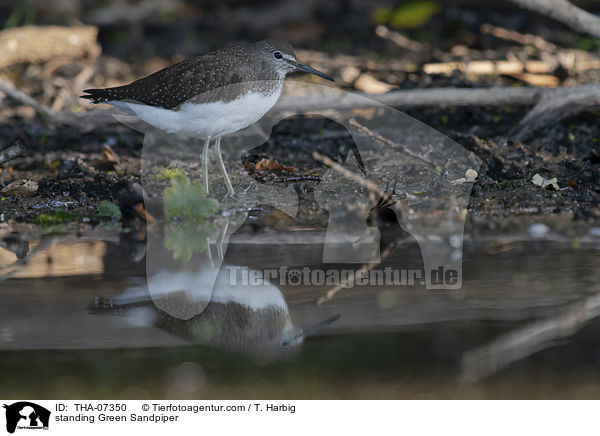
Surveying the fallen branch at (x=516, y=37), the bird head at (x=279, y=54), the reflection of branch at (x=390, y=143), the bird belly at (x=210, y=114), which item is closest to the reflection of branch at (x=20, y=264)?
the bird belly at (x=210, y=114)

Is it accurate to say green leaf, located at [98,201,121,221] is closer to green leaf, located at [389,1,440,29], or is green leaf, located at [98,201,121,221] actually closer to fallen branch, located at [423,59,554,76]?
fallen branch, located at [423,59,554,76]

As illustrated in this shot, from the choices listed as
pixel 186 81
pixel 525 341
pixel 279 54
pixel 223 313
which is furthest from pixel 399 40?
pixel 525 341

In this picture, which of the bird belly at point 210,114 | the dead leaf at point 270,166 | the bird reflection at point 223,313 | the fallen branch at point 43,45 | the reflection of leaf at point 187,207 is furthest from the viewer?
the fallen branch at point 43,45

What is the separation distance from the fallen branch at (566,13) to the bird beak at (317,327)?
4.59 meters

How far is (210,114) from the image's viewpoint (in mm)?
5844

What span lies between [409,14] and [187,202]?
652 cm

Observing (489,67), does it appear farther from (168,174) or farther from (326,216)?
(168,174)

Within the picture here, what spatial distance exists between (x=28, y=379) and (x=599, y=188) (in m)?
4.51

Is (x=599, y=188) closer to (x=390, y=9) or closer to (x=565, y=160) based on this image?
(x=565, y=160)

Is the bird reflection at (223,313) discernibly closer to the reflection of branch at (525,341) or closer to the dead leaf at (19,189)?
the reflection of branch at (525,341)

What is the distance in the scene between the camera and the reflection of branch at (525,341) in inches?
129

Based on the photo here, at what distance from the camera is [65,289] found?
4336 millimetres

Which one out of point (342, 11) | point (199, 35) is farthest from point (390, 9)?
point (199, 35)
